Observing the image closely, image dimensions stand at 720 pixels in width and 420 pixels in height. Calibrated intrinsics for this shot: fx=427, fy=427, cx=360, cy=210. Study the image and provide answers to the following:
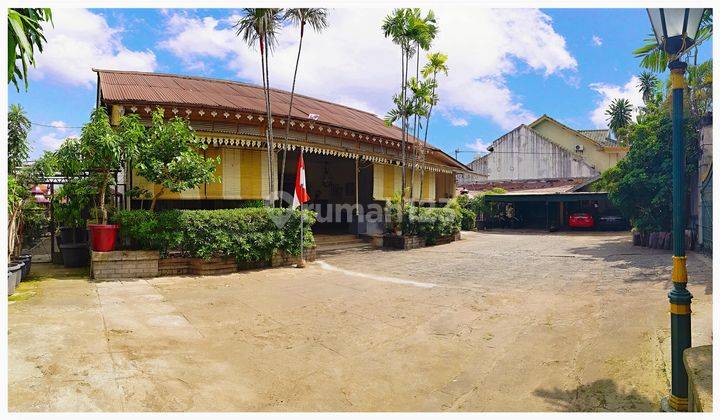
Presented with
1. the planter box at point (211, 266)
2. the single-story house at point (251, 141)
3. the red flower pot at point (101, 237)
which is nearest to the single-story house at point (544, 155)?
the single-story house at point (251, 141)

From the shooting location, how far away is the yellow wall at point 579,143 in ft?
114

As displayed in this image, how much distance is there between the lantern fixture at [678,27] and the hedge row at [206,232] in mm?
7887

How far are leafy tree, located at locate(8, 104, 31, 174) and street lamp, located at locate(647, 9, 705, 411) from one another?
11.2 metres

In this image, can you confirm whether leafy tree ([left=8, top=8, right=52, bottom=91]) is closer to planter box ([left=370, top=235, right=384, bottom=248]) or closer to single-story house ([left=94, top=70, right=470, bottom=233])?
single-story house ([left=94, top=70, right=470, bottom=233])

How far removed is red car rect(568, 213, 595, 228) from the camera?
2315cm

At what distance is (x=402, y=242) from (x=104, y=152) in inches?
355

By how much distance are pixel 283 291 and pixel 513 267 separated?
5577 millimetres

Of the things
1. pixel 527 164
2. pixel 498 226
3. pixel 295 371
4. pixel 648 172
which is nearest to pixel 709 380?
pixel 295 371

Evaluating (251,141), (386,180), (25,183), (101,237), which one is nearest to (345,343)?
(101,237)

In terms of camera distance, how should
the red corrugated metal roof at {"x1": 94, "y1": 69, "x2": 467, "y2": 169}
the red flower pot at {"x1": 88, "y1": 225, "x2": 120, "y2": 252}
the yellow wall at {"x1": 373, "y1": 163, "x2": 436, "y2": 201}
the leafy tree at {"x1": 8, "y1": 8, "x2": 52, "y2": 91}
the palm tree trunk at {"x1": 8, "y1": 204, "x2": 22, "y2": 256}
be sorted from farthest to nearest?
the yellow wall at {"x1": 373, "y1": 163, "x2": 436, "y2": 201} < the red corrugated metal roof at {"x1": 94, "y1": 69, "x2": 467, "y2": 169} < the red flower pot at {"x1": 88, "y1": 225, "x2": 120, "y2": 252} < the palm tree trunk at {"x1": 8, "y1": 204, "x2": 22, "y2": 256} < the leafy tree at {"x1": 8, "y1": 8, "x2": 52, "y2": 91}

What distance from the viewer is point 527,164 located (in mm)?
35344

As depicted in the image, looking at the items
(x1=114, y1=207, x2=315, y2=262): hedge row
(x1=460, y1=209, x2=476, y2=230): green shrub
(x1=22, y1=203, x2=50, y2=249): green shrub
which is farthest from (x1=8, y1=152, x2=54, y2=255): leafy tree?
(x1=460, y1=209, x2=476, y2=230): green shrub

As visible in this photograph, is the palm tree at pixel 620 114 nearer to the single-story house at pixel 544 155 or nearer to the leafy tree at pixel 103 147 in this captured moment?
the single-story house at pixel 544 155

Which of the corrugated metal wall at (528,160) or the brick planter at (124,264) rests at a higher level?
the corrugated metal wall at (528,160)
